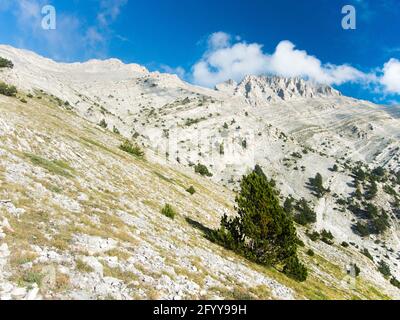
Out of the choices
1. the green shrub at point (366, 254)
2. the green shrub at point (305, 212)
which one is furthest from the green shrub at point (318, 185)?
the green shrub at point (366, 254)

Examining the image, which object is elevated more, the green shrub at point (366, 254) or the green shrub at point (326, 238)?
the green shrub at point (326, 238)

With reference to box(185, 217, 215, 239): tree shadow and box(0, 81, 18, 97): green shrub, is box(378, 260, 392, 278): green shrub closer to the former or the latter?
box(185, 217, 215, 239): tree shadow

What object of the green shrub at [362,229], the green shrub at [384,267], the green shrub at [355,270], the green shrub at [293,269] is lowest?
the green shrub at [384,267]

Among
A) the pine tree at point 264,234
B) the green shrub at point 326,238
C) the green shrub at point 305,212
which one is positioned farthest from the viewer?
the green shrub at point 305,212

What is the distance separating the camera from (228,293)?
14.2 m

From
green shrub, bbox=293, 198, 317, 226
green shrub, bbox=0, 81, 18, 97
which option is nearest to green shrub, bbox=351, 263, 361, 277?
Answer: green shrub, bbox=293, 198, 317, 226

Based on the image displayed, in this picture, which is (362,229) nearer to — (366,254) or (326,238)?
(366,254)

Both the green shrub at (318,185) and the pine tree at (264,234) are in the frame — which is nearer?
the pine tree at (264,234)

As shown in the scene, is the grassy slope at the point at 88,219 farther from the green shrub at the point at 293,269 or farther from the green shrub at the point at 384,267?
the green shrub at the point at 384,267

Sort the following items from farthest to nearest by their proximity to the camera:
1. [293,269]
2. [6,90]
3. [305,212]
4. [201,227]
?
[305,212] → [6,90] → [201,227] → [293,269]

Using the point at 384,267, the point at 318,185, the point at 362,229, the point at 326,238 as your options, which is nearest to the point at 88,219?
the point at 326,238

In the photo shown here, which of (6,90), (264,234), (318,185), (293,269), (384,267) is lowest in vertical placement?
(384,267)
